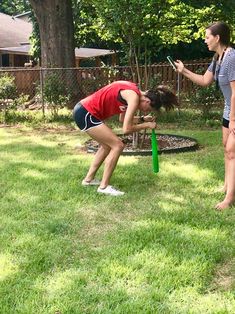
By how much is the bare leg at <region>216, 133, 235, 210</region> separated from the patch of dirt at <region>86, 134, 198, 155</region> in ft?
9.39

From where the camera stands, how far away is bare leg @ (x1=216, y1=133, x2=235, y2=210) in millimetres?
4902

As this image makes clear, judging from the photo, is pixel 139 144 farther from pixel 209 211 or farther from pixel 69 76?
pixel 69 76

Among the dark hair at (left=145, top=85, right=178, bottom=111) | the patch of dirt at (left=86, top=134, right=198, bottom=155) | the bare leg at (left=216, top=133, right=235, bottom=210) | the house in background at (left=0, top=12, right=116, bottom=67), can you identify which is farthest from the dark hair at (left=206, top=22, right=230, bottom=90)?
the house in background at (left=0, top=12, right=116, bottom=67)

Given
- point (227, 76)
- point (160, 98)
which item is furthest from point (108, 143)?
point (227, 76)

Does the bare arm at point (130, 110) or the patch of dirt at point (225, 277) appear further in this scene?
the bare arm at point (130, 110)

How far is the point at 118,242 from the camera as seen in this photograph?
13.4 feet

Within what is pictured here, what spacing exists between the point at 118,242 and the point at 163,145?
462 centimetres

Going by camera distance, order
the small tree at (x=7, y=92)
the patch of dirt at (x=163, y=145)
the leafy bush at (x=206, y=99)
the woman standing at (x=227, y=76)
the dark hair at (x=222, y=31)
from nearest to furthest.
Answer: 1. the woman standing at (x=227, y=76)
2. the dark hair at (x=222, y=31)
3. the patch of dirt at (x=163, y=145)
4. the leafy bush at (x=206, y=99)
5. the small tree at (x=7, y=92)

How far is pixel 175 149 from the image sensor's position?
795 centimetres

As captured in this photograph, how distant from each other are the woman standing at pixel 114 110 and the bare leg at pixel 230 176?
80 centimetres

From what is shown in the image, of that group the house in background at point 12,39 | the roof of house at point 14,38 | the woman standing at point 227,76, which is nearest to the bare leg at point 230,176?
the woman standing at point 227,76

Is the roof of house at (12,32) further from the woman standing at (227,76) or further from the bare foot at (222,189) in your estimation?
the woman standing at (227,76)

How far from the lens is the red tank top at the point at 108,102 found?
5.33 meters

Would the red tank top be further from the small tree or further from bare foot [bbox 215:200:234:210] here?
the small tree
